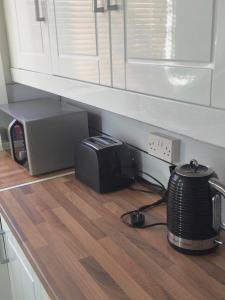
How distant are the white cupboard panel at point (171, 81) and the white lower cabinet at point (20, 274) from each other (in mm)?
675

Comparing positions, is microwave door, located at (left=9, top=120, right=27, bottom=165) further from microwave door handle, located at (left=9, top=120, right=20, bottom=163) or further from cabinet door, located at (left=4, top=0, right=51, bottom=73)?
cabinet door, located at (left=4, top=0, right=51, bottom=73)

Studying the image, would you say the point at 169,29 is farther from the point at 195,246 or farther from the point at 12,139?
the point at 12,139

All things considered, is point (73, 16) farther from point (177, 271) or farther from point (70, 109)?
point (177, 271)

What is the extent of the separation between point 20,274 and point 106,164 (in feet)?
1.79

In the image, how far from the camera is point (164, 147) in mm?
1302

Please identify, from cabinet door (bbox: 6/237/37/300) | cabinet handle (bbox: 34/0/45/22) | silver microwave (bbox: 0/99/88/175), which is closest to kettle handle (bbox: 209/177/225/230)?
cabinet door (bbox: 6/237/37/300)

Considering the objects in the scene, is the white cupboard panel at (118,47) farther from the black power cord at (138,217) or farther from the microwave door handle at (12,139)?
the microwave door handle at (12,139)

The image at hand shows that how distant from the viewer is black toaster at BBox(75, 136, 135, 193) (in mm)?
1384

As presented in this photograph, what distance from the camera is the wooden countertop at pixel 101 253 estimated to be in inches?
34.4

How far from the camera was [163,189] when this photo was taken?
140 cm

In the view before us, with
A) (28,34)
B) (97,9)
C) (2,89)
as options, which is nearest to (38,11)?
(28,34)

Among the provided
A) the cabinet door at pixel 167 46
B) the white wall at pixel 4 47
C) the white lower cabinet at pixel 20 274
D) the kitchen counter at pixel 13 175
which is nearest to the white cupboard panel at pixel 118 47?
the cabinet door at pixel 167 46

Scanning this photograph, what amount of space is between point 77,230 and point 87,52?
1.93 ft

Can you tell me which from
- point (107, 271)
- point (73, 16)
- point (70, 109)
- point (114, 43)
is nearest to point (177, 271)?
point (107, 271)
